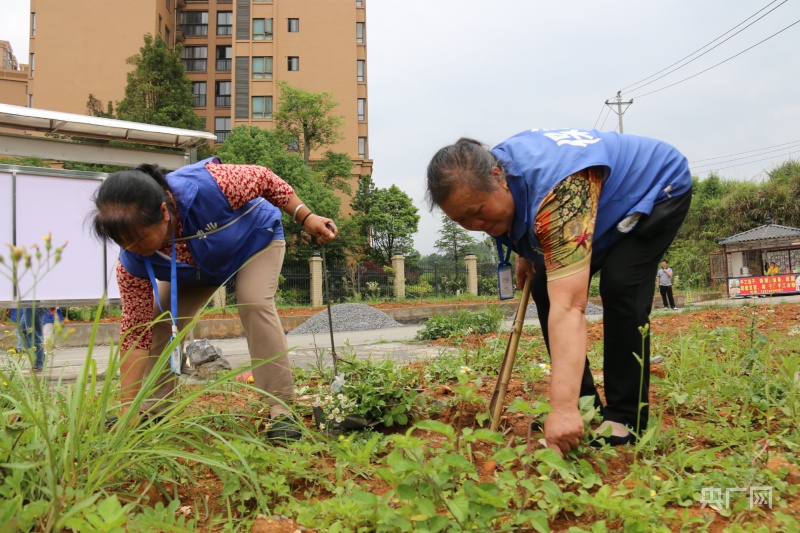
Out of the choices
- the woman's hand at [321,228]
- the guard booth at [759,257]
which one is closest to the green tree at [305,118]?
the guard booth at [759,257]

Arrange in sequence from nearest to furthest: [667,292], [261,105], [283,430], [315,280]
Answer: [283,430] → [667,292] → [315,280] → [261,105]

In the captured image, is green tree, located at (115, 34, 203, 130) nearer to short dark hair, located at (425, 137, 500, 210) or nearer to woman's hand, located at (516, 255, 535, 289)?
woman's hand, located at (516, 255, 535, 289)

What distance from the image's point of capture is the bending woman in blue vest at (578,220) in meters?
1.85

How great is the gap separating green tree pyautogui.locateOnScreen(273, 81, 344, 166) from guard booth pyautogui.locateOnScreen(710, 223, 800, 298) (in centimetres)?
1717

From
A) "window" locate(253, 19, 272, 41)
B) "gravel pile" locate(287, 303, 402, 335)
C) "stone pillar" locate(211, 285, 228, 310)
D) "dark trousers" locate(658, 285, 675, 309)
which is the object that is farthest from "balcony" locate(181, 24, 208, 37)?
"stone pillar" locate(211, 285, 228, 310)

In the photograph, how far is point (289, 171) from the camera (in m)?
24.0

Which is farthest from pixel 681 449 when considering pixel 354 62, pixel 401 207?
pixel 354 62

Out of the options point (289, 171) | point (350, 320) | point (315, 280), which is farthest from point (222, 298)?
point (289, 171)

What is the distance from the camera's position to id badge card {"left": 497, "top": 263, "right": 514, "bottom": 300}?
2656mm

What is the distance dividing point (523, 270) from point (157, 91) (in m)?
27.4

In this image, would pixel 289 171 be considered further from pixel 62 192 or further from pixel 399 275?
pixel 62 192

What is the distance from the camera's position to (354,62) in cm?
Result: 3409

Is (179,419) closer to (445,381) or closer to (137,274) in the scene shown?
(137,274)

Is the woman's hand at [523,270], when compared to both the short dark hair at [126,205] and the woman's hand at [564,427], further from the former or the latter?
the short dark hair at [126,205]
